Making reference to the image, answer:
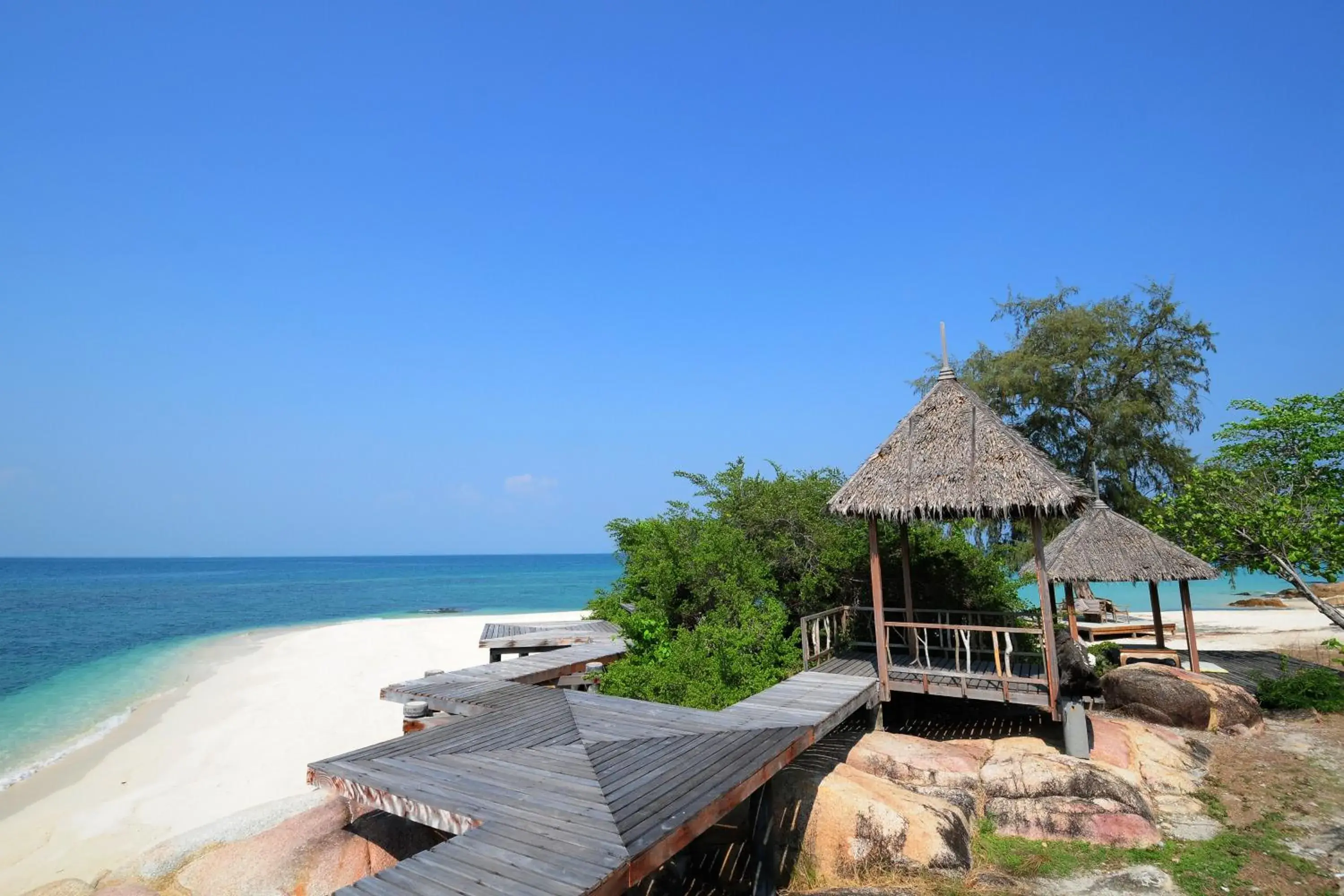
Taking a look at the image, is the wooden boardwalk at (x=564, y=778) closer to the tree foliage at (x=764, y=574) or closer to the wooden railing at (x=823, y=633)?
the wooden railing at (x=823, y=633)

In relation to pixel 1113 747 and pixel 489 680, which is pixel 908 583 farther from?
pixel 489 680

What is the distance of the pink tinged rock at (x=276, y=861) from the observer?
609cm

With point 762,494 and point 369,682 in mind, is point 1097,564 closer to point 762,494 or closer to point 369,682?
point 762,494

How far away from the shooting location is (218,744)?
561 inches

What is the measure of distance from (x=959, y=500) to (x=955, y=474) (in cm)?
54

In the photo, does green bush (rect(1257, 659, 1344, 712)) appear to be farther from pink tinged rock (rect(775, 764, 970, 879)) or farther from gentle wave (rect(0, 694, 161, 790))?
gentle wave (rect(0, 694, 161, 790))

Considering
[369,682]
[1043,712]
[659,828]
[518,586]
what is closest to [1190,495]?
[1043,712]

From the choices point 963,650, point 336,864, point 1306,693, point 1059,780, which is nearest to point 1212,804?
point 1059,780

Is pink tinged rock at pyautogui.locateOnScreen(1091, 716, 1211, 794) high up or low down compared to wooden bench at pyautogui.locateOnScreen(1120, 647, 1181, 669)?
down

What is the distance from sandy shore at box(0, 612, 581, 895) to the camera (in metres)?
9.75

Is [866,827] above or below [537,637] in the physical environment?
below

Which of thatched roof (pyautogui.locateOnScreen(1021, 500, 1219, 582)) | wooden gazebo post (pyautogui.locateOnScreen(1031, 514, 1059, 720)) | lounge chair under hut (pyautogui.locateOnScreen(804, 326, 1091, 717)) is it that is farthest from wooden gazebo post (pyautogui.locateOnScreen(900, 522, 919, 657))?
thatched roof (pyautogui.locateOnScreen(1021, 500, 1219, 582))

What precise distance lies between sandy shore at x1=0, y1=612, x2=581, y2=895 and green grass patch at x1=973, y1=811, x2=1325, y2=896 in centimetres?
1056

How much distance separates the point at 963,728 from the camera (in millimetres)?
10398
